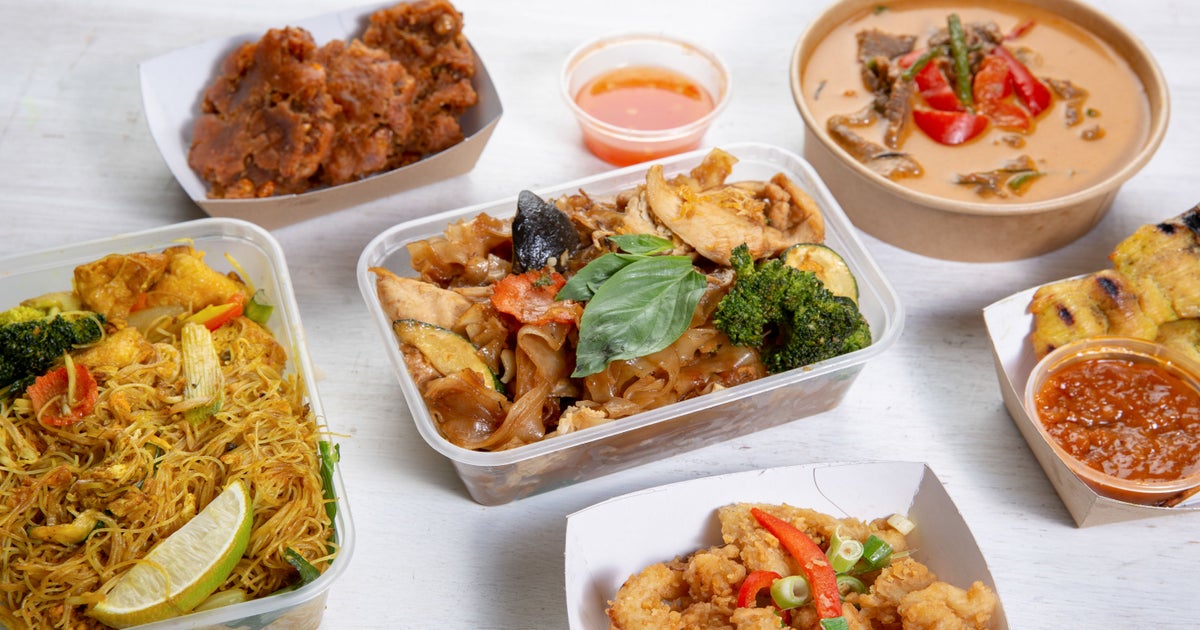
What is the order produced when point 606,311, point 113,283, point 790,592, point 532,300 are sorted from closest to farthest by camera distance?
point 790,592 → point 606,311 → point 532,300 → point 113,283

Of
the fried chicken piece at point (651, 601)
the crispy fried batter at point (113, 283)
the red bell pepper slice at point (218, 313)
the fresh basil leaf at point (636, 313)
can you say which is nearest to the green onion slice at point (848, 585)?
the fried chicken piece at point (651, 601)

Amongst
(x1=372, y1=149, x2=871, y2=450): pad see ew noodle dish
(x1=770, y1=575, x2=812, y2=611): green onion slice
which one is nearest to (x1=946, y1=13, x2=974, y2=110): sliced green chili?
(x1=372, y1=149, x2=871, y2=450): pad see ew noodle dish

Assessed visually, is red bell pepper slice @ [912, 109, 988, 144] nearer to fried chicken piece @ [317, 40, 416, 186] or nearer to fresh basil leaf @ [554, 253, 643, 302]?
fresh basil leaf @ [554, 253, 643, 302]

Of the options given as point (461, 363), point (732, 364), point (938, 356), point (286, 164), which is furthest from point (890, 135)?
point (286, 164)

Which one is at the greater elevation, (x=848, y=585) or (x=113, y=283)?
(x=113, y=283)

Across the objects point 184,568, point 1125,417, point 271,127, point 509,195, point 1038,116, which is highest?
point 1038,116

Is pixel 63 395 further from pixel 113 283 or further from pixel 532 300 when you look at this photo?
pixel 532 300

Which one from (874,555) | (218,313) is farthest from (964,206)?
(218,313)
